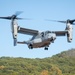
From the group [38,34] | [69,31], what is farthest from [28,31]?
[69,31]

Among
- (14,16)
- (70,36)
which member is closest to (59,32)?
(70,36)

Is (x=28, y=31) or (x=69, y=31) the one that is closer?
(x=28, y=31)

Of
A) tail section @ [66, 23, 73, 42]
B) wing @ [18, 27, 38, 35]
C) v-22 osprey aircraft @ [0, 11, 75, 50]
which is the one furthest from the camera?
tail section @ [66, 23, 73, 42]

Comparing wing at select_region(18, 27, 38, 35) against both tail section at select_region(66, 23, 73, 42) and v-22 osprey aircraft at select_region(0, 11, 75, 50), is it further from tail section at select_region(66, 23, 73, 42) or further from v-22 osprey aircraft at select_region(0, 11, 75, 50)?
tail section at select_region(66, 23, 73, 42)

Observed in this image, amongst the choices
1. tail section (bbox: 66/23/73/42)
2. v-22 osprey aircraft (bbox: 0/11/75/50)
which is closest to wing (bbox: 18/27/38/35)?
v-22 osprey aircraft (bbox: 0/11/75/50)

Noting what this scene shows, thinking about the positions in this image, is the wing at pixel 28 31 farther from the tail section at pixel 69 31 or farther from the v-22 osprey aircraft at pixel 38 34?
the tail section at pixel 69 31

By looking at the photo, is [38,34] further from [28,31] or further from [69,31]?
[69,31]

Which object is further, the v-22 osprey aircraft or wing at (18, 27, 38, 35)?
wing at (18, 27, 38, 35)

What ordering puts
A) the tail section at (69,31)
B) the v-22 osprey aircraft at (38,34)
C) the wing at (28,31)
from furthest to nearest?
the tail section at (69,31)
the wing at (28,31)
the v-22 osprey aircraft at (38,34)

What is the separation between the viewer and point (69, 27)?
219 ft

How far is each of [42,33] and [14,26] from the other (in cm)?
578

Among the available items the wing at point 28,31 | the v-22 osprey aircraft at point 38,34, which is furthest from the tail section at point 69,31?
the wing at point 28,31

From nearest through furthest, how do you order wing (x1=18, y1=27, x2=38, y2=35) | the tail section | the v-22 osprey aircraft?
the v-22 osprey aircraft → wing (x1=18, y1=27, x2=38, y2=35) → the tail section

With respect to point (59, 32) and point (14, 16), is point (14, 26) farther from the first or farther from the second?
point (59, 32)
